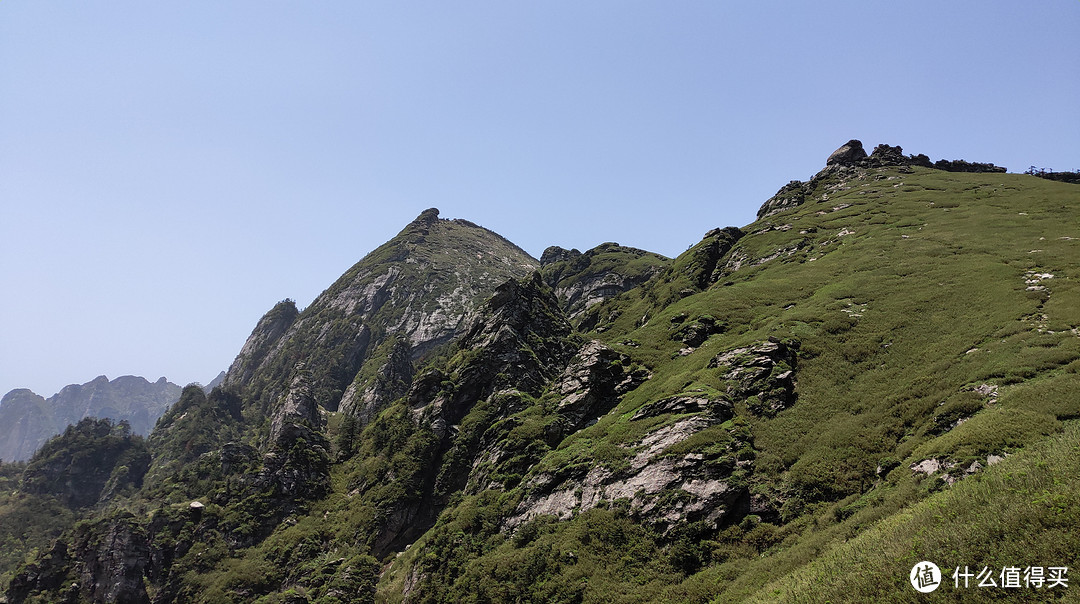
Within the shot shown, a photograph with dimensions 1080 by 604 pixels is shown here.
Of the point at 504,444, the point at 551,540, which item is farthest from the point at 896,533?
the point at 504,444

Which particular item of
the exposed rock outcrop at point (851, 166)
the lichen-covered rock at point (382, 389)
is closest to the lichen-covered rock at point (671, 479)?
the lichen-covered rock at point (382, 389)

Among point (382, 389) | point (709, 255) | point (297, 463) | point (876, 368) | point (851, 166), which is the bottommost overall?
point (297, 463)

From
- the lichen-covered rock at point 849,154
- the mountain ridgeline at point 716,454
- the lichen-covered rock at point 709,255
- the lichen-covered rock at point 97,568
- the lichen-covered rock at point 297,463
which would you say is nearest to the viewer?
the mountain ridgeline at point 716,454

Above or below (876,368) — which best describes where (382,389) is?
above

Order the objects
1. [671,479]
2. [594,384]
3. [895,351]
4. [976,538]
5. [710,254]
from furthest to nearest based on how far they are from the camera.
Result: [710,254], [594,384], [895,351], [671,479], [976,538]

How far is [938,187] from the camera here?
13600 cm

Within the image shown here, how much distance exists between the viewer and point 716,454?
41.0 m

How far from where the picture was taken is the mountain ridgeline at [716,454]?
26.6 metres

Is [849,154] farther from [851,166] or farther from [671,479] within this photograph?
[671,479]

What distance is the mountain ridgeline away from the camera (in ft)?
87.2

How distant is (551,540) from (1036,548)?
35.4 metres

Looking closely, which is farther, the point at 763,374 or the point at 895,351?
the point at 763,374

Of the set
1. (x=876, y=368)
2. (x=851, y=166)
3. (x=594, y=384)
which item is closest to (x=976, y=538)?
(x=876, y=368)

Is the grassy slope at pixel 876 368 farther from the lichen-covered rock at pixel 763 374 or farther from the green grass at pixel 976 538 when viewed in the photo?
the green grass at pixel 976 538
